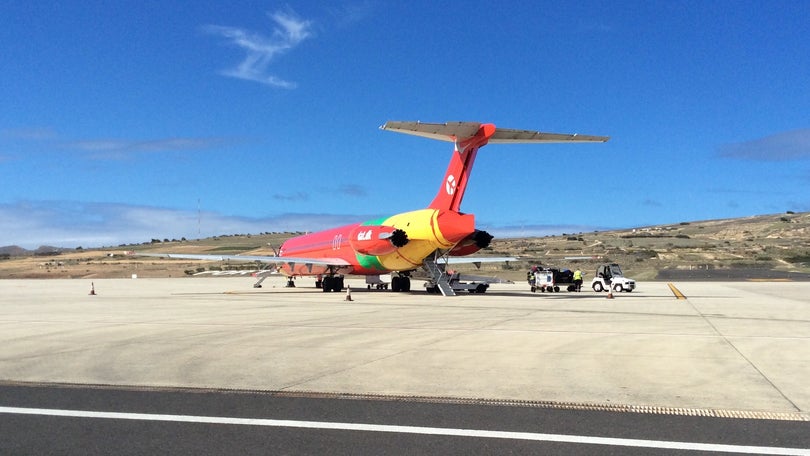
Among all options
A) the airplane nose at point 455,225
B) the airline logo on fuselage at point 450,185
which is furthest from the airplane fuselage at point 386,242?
the airline logo on fuselage at point 450,185

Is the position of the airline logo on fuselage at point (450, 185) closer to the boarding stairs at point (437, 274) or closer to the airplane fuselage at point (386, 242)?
the airplane fuselage at point (386, 242)

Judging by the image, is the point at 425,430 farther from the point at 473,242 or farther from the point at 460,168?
the point at 473,242

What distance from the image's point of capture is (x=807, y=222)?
132 metres

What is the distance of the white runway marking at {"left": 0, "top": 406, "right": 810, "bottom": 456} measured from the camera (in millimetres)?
6688

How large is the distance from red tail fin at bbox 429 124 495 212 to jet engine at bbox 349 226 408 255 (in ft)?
10.8

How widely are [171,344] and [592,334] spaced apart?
31.7ft

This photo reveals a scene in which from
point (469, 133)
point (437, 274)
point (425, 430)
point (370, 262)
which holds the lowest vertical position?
point (425, 430)

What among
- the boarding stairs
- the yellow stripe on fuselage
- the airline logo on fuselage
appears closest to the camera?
the airline logo on fuselage

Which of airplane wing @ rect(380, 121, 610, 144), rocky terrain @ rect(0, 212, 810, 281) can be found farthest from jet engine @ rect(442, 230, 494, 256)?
rocky terrain @ rect(0, 212, 810, 281)

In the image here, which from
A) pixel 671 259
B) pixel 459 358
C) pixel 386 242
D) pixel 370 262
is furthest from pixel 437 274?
pixel 671 259

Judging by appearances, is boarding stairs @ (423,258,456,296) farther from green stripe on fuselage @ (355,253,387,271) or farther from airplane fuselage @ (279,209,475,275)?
green stripe on fuselage @ (355,253,387,271)

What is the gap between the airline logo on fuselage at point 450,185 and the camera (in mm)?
33406

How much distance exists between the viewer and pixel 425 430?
7.52 metres

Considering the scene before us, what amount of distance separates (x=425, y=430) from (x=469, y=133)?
83.4 feet
